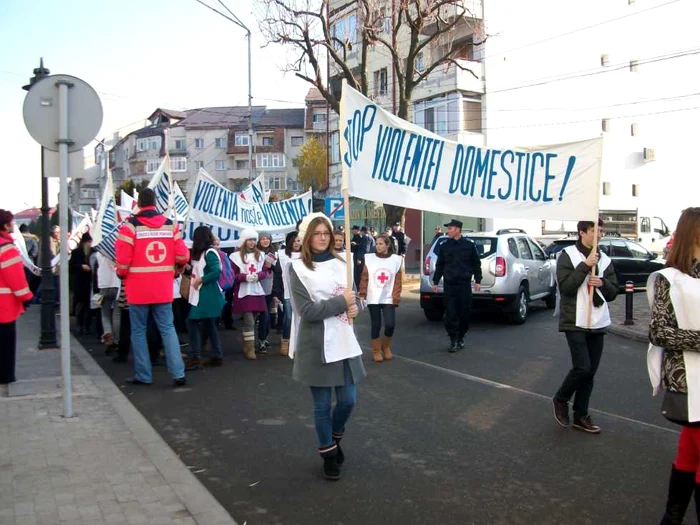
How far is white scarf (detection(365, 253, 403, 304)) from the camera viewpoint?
9.51 meters

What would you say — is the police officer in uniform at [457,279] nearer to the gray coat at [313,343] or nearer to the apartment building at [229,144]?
the gray coat at [313,343]

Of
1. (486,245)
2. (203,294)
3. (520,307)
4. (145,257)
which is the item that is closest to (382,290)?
(203,294)

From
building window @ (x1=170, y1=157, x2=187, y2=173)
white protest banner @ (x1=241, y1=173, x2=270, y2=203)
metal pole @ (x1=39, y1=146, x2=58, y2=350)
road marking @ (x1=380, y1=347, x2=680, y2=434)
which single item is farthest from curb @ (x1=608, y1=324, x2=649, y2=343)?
building window @ (x1=170, y1=157, x2=187, y2=173)

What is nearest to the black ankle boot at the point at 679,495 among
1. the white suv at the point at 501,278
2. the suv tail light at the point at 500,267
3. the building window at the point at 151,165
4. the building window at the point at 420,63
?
the white suv at the point at 501,278

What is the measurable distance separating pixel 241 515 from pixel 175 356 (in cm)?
361

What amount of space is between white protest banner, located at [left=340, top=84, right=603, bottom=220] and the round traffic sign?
99.2 inches

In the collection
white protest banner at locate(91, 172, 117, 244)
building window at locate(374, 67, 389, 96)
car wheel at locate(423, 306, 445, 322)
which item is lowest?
car wheel at locate(423, 306, 445, 322)

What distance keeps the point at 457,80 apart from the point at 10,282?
87.2 ft

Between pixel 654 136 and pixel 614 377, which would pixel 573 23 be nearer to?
pixel 654 136

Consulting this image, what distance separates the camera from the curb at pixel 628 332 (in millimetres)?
10962

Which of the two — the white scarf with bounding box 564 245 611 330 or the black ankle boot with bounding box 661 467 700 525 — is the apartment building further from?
the black ankle boot with bounding box 661 467 700 525

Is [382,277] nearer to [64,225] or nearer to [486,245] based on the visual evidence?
[486,245]

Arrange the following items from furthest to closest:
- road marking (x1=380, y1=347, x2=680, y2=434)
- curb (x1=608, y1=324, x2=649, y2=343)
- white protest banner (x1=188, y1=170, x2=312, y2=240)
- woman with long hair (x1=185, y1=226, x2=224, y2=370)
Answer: white protest banner (x1=188, y1=170, x2=312, y2=240) → curb (x1=608, y1=324, x2=649, y2=343) → woman with long hair (x1=185, y1=226, x2=224, y2=370) → road marking (x1=380, y1=347, x2=680, y2=434)

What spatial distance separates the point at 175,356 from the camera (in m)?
7.64
